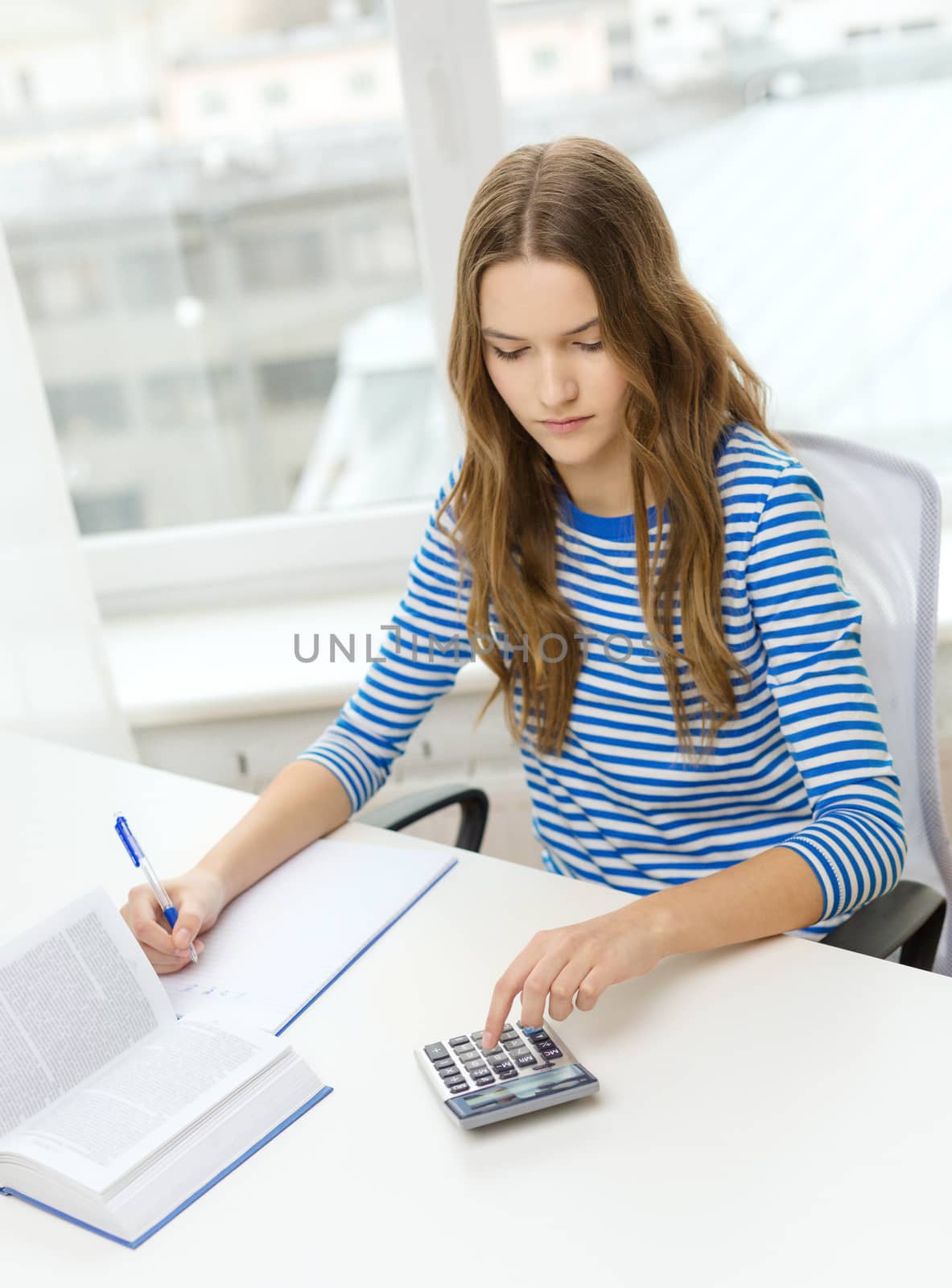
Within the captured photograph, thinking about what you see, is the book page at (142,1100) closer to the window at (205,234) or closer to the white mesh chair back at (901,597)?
the white mesh chair back at (901,597)

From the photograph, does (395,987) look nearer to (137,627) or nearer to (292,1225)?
(292,1225)

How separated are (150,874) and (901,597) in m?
0.71

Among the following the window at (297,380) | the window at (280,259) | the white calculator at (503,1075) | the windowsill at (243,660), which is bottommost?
the windowsill at (243,660)

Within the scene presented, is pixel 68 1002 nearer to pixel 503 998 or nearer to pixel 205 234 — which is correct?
pixel 503 998

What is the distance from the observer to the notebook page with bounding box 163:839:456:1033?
3.20ft

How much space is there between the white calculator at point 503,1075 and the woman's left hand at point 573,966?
1 cm

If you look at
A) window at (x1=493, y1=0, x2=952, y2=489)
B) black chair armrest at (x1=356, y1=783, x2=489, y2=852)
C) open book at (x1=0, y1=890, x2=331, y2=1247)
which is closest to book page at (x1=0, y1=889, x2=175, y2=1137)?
open book at (x1=0, y1=890, x2=331, y2=1247)

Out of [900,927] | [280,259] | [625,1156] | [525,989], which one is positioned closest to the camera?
[625,1156]

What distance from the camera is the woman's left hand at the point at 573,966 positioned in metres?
0.85

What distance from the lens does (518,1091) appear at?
794 millimetres

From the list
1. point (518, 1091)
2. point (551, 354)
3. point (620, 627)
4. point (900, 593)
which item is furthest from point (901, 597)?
point (518, 1091)

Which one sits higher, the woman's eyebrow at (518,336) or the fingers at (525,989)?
the woman's eyebrow at (518,336)

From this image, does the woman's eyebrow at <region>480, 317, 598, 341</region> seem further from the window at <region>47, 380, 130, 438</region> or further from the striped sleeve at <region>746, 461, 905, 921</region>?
the window at <region>47, 380, 130, 438</region>

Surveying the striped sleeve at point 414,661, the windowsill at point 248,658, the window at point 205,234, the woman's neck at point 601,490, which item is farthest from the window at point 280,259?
the woman's neck at point 601,490
